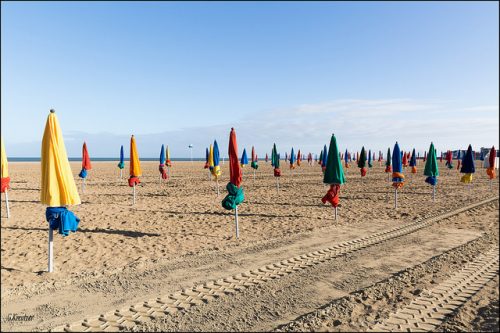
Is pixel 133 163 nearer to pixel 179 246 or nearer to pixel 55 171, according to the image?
pixel 179 246

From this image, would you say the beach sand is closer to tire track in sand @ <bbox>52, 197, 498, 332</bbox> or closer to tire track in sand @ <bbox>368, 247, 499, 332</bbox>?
tire track in sand @ <bbox>52, 197, 498, 332</bbox>

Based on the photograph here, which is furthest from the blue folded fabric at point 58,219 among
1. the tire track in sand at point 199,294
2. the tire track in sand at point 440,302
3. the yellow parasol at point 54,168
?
the tire track in sand at point 440,302

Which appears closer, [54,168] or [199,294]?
[199,294]

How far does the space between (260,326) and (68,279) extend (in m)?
4.33

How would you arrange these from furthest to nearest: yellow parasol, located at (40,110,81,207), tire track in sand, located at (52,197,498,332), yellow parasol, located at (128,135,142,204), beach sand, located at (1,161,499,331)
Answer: yellow parasol, located at (128,135,142,204), yellow parasol, located at (40,110,81,207), beach sand, located at (1,161,499,331), tire track in sand, located at (52,197,498,332)

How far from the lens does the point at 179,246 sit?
8844mm

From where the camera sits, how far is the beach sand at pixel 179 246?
555 centimetres

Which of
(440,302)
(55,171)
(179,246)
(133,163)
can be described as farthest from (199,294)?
(133,163)

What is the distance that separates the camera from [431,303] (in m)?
5.46

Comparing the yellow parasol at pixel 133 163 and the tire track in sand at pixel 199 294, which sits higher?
the yellow parasol at pixel 133 163

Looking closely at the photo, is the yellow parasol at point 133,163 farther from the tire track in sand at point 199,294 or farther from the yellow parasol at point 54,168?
the tire track in sand at point 199,294

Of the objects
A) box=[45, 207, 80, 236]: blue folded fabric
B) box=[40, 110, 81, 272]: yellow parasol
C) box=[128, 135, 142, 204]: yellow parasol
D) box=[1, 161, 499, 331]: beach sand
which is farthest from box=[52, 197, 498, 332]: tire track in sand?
box=[128, 135, 142, 204]: yellow parasol

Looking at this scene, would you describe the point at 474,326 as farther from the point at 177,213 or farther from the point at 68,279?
the point at 177,213

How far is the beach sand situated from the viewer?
5.55 meters
